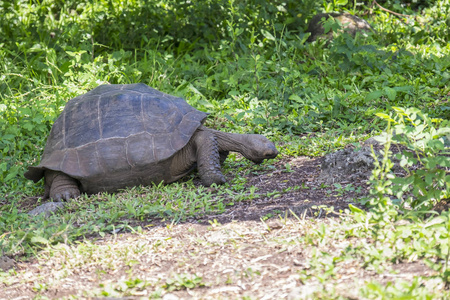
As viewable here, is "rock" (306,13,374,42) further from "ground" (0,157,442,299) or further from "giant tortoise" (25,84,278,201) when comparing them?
"ground" (0,157,442,299)

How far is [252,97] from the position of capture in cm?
671

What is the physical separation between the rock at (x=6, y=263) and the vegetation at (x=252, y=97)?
8 cm

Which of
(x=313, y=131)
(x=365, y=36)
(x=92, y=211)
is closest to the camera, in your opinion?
(x=92, y=211)

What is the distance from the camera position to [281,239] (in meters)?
3.19

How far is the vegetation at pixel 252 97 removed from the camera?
117 inches

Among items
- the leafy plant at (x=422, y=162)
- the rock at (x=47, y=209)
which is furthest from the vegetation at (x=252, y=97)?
the rock at (x=47, y=209)

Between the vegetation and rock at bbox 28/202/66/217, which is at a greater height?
the vegetation

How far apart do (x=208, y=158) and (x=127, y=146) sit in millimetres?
733

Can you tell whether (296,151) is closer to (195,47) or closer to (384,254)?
(384,254)

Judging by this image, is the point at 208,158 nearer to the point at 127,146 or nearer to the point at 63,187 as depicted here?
the point at 127,146

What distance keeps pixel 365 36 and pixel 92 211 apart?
5.48m

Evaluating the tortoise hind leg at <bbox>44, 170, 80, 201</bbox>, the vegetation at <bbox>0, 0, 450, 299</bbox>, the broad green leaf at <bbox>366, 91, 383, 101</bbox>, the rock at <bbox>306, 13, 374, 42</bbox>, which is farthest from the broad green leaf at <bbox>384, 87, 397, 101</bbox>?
the tortoise hind leg at <bbox>44, 170, 80, 201</bbox>

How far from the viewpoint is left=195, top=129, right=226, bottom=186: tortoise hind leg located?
473 cm

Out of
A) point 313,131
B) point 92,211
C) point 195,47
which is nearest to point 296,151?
point 313,131
